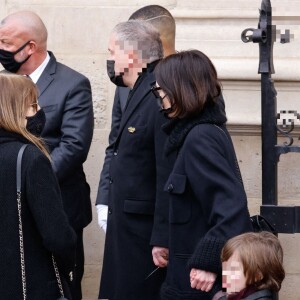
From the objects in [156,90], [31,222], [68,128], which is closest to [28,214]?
[31,222]

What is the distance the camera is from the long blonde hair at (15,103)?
416cm

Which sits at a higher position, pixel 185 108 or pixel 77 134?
pixel 185 108

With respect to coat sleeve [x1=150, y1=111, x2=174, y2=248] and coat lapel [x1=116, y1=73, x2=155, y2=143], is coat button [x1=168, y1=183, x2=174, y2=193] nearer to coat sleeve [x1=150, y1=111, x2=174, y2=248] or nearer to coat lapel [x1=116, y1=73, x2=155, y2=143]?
coat sleeve [x1=150, y1=111, x2=174, y2=248]

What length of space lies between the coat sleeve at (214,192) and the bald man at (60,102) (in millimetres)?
1406

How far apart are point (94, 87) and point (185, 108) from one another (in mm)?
2245

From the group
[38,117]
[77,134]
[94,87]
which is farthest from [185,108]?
[94,87]

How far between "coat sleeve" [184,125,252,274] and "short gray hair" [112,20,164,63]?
0.89 meters

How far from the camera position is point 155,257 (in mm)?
4766

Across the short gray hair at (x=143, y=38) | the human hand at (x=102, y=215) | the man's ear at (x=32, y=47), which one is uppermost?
the short gray hair at (x=143, y=38)

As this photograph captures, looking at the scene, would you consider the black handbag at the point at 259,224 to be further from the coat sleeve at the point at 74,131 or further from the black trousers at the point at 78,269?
the black trousers at the point at 78,269

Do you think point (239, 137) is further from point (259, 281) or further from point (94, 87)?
point (259, 281)

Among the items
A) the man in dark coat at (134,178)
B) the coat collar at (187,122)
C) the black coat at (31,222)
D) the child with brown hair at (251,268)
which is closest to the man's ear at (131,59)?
the man in dark coat at (134,178)

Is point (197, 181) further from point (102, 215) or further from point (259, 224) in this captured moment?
point (102, 215)

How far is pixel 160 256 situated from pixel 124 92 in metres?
1.27
